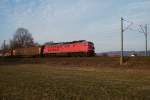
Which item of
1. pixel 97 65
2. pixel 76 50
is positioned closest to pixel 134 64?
pixel 97 65

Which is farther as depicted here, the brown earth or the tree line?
the tree line

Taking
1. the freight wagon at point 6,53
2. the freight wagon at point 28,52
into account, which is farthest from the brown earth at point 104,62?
the freight wagon at point 6,53

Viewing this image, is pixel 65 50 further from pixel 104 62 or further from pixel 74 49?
pixel 104 62

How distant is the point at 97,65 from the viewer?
4362 centimetres

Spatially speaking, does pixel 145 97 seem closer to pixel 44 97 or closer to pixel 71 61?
pixel 44 97

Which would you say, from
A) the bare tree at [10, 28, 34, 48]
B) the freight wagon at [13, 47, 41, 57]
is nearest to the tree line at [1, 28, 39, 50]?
the bare tree at [10, 28, 34, 48]

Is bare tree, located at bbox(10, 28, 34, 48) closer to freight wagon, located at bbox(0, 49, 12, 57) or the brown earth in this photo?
freight wagon, located at bbox(0, 49, 12, 57)

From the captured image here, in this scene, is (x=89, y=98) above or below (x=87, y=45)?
below

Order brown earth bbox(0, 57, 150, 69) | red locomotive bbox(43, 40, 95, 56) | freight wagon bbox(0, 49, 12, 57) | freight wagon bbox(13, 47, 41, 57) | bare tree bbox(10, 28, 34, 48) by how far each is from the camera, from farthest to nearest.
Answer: bare tree bbox(10, 28, 34, 48), freight wagon bbox(0, 49, 12, 57), freight wagon bbox(13, 47, 41, 57), red locomotive bbox(43, 40, 95, 56), brown earth bbox(0, 57, 150, 69)

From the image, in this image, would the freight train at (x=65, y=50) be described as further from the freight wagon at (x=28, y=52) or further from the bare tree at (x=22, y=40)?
the bare tree at (x=22, y=40)

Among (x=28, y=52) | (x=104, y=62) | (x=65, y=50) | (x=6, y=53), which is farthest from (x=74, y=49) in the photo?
(x=6, y=53)

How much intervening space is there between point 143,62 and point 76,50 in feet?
68.0

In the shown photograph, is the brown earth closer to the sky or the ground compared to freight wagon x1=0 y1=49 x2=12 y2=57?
closer to the ground

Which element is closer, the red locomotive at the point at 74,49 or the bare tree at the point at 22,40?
the red locomotive at the point at 74,49
